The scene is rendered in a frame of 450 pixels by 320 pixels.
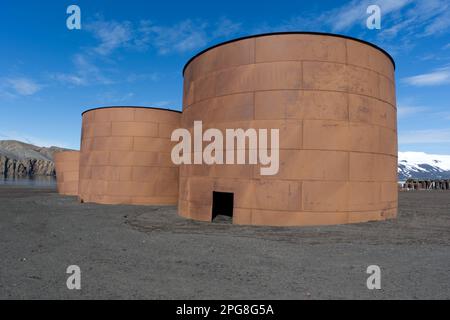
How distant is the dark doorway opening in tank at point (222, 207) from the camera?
11.9 meters

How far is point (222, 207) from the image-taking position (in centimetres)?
1266

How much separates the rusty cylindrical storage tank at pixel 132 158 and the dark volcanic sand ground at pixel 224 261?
874 cm

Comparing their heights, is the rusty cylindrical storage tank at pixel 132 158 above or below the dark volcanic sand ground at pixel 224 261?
above

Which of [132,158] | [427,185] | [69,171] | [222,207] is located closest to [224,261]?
[222,207]

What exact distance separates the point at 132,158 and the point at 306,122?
484 inches

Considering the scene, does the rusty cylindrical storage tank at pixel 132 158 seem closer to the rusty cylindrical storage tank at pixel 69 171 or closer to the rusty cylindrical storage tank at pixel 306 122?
the rusty cylindrical storage tank at pixel 69 171

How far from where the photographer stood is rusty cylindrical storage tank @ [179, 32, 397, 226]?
32.3 feet

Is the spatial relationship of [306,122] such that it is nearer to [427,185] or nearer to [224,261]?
[224,261]

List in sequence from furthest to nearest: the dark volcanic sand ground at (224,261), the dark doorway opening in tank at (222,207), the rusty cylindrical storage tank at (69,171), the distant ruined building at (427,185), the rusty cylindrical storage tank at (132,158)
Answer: the distant ruined building at (427,185), the rusty cylindrical storage tank at (69,171), the rusty cylindrical storage tank at (132,158), the dark doorway opening in tank at (222,207), the dark volcanic sand ground at (224,261)

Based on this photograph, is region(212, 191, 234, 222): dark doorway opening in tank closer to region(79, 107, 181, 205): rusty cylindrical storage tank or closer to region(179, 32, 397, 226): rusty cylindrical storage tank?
region(179, 32, 397, 226): rusty cylindrical storage tank

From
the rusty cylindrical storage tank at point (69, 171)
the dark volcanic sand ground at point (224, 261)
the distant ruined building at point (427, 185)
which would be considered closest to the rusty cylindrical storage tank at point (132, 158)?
the rusty cylindrical storage tank at point (69, 171)

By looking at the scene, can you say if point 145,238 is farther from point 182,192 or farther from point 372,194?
point 372,194

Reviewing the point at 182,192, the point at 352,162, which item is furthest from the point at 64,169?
the point at 352,162
